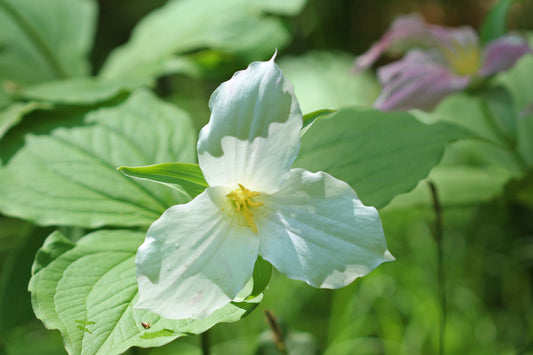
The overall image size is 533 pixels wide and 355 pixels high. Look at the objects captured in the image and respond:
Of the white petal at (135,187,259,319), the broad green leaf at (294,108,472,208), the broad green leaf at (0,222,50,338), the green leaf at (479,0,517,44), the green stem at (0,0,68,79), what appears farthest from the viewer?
the green stem at (0,0,68,79)

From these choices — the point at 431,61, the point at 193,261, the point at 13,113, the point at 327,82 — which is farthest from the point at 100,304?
the point at 327,82

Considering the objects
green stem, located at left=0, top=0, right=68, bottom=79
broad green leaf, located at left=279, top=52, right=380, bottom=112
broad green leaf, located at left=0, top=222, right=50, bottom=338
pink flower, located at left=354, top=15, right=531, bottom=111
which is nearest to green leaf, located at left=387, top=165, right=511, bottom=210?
pink flower, located at left=354, top=15, right=531, bottom=111

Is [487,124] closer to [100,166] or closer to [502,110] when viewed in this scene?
[502,110]

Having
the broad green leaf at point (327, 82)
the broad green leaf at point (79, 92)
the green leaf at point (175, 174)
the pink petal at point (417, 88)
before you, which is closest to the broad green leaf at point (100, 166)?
the broad green leaf at point (79, 92)

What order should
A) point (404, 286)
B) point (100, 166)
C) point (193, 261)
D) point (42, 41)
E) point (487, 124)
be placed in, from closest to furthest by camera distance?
1. point (193, 261)
2. point (100, 166)
3. point (487, 124)
4. point (42, 41)
5. point (404, 286)

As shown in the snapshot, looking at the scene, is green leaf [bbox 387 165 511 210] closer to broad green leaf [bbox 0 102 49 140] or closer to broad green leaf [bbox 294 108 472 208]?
broad green leaf [bbox 294 108 472 208]

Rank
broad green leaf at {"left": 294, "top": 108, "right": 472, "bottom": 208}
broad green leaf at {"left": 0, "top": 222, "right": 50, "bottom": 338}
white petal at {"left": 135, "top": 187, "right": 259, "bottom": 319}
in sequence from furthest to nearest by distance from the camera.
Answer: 1. broad green leaf at {"left": 0, "top": 222, "right": 50, "bottom": 338}
2. broad green leaf at {"left": 294, "top": 108, "right": 472, "bottom": 208}
3. white petal at {"left": 135, "top": 187, "right": 259, "bottom": 319}

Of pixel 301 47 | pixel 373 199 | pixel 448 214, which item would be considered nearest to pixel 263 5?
pixel 373 199
